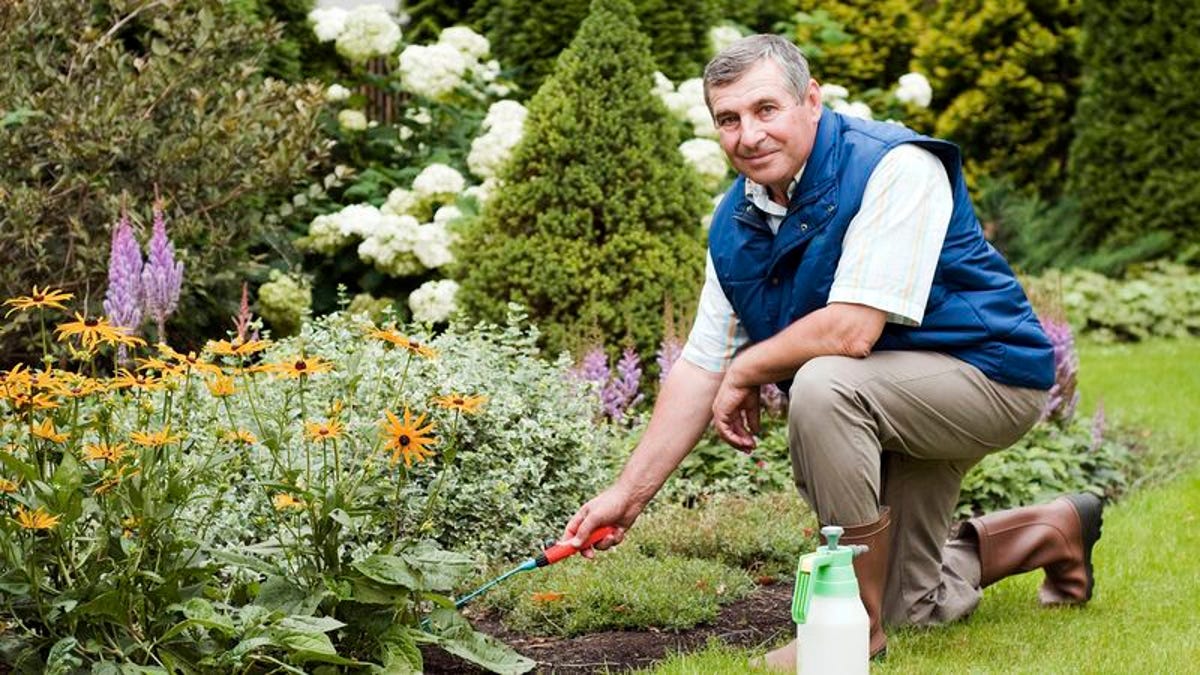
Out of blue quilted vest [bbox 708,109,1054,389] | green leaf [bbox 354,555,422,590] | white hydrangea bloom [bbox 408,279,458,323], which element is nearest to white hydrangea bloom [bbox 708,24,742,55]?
white hydrangea bloom [bbox 408,279,458,323]

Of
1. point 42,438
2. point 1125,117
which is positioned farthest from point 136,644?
point 1125,117

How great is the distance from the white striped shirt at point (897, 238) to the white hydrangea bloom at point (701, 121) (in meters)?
4.28

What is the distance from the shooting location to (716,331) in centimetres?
400

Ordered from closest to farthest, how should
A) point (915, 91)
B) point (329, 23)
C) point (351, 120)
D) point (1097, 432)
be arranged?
1. point (1097, 432)
2. point (351, 120)
3. point (329, 23)
4. point (915, 91)

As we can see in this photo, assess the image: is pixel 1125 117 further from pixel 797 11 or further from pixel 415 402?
pixel 415 402

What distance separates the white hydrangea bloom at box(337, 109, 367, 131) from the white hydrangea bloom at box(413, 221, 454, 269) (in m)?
1.23

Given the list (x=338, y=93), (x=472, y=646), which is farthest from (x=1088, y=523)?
(x=338, y=93)

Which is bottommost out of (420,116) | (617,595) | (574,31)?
(617,595)

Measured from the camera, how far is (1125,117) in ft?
35.6

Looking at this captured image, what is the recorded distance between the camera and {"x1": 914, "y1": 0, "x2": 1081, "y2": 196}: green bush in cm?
1145

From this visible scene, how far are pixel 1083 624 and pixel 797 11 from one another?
8.47 metres

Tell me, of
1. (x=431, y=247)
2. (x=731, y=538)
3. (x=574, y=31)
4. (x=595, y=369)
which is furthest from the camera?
(x=574, y=31)

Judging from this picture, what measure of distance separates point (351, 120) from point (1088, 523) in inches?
193

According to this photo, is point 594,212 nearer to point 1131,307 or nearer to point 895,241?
point 895,241
